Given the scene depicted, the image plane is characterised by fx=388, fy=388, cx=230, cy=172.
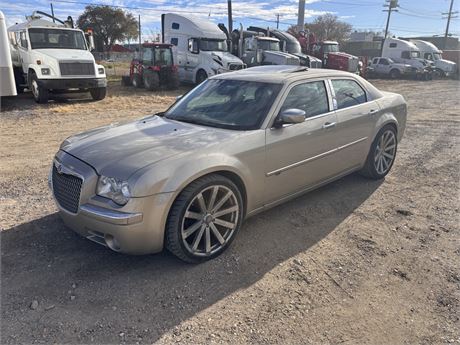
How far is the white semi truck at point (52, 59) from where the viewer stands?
41.9 feet

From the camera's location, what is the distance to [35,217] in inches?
166

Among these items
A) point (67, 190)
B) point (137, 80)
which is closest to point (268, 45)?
point (137, 80)

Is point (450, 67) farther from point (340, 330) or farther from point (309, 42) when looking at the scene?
point (340, 330)

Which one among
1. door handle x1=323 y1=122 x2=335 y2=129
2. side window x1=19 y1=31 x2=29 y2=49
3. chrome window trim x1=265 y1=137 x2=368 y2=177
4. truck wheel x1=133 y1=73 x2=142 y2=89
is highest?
side window x1=19 y1=31 x2=29 y2=49

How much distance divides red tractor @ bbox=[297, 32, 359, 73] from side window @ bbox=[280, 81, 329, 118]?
944 inches

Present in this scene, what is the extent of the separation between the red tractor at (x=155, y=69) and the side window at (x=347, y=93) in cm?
1377

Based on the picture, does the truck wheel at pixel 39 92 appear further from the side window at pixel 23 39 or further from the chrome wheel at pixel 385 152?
the chrome wheel at pixel 385 152

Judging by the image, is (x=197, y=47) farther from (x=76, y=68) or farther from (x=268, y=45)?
(x=76, y=68)

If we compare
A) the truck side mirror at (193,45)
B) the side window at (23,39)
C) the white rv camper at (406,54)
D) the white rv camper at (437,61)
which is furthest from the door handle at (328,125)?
the white rv camper at (437,61)

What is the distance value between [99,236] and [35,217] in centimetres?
151

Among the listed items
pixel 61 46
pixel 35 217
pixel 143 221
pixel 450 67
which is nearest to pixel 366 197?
pixel 143 221

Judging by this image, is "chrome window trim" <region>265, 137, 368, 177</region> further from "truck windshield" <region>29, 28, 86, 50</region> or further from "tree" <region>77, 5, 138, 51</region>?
"tree" <region>77, 5, 138, 51</region>

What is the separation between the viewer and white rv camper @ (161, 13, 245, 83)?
60.7ft

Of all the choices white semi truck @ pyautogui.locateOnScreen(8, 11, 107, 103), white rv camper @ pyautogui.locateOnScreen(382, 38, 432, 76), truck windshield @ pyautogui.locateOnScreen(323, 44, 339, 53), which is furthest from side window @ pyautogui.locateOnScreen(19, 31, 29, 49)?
white rv camper @ pyautogui.locateOnScreen(382, 38, 432, 76)
